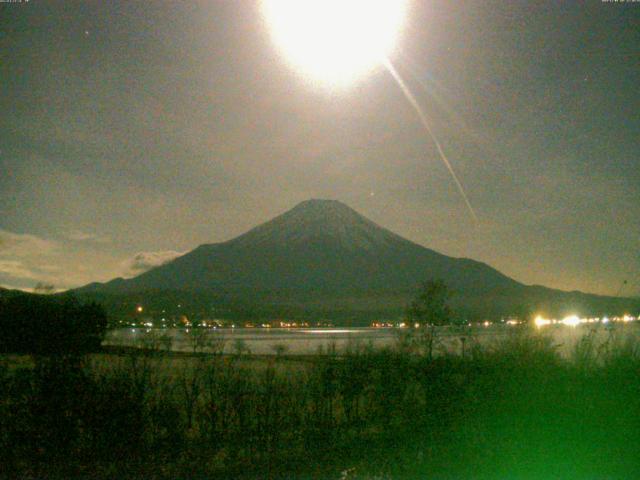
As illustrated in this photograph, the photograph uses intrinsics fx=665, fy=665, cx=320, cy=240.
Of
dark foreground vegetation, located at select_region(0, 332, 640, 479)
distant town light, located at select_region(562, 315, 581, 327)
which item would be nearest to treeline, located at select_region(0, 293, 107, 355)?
dark foreground vegetation, located at select_region(0, 332, 640, 479)

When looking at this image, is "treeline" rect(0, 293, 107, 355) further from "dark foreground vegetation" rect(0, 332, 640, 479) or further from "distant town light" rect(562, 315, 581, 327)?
"distant town light" rect(562, 315, 581, 327)

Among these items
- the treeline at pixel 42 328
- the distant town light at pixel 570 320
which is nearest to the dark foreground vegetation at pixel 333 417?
the treeline at pixel 42 328

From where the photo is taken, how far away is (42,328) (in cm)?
1322

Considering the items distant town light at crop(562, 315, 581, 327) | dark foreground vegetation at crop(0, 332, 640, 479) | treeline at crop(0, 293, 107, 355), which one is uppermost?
distant town light at crop(562, 315, 581, 327)

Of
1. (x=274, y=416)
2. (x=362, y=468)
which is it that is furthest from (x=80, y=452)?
(x=362, y=468)

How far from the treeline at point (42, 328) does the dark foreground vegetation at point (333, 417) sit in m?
0.66

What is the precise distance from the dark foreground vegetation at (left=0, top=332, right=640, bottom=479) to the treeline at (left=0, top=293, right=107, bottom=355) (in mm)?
661

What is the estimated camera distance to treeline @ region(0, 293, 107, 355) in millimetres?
10869

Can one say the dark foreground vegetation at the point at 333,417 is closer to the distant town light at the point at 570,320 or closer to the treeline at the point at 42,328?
the treeline at the point at 42,328

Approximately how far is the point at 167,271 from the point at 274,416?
13930 centimetres

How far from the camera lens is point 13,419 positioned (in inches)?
343

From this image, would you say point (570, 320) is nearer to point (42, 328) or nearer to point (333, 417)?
point (333, 417)

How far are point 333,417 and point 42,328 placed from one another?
609cm

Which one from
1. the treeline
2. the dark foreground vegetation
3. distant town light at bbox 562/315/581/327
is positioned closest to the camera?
the dark foreground vegetation
